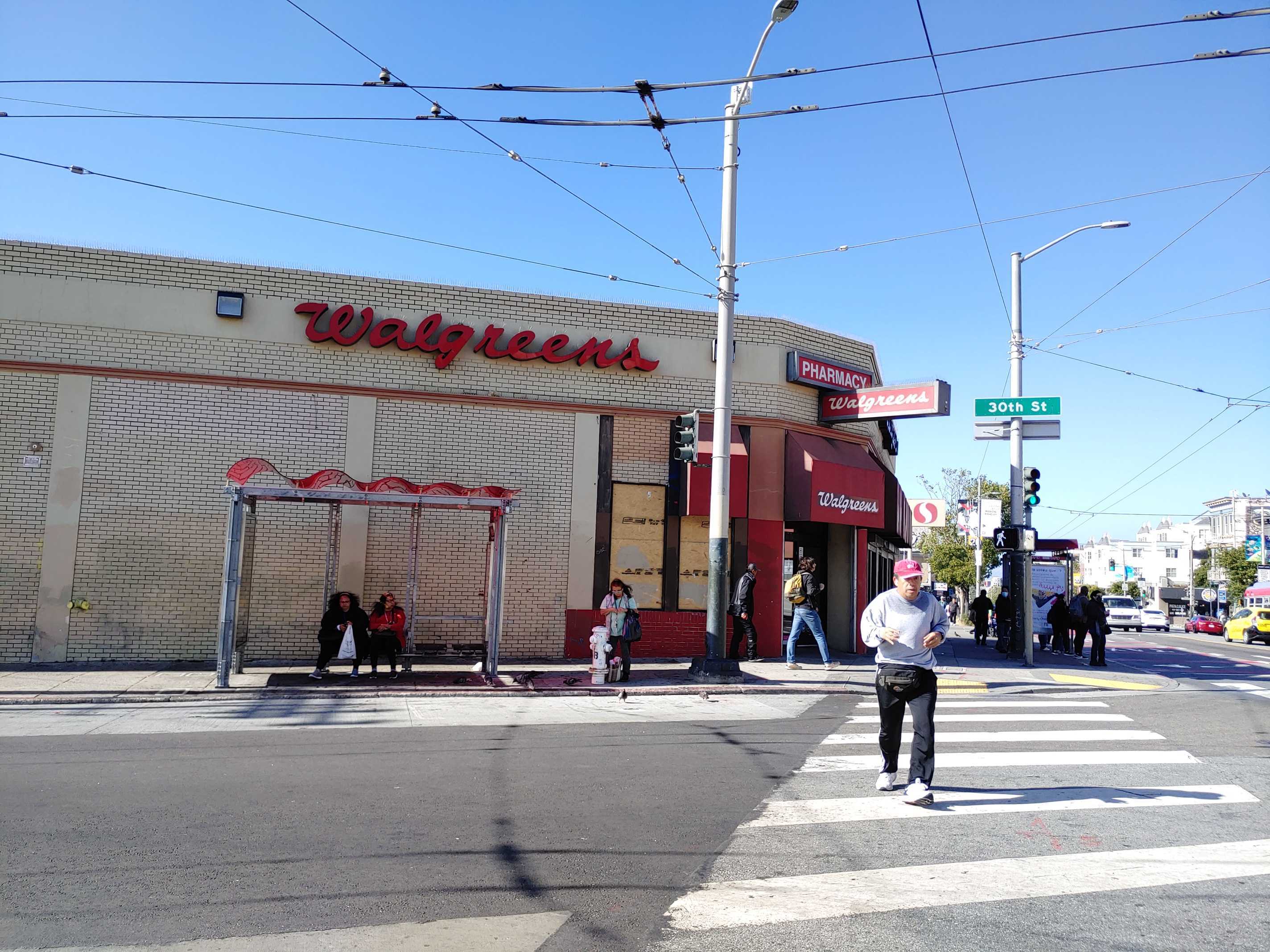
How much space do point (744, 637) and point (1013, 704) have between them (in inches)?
232

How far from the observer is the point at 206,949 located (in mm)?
4379

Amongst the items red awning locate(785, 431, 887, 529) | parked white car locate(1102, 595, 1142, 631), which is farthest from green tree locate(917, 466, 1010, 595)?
red awning locate(785, 431, 887, 529)

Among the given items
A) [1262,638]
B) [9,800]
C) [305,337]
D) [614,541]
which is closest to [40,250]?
[305,337]

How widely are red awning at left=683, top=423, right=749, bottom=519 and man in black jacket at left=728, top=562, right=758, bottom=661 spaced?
117cm

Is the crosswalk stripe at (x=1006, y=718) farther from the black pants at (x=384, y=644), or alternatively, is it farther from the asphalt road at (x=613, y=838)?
the black pants at (x=384, y=644)

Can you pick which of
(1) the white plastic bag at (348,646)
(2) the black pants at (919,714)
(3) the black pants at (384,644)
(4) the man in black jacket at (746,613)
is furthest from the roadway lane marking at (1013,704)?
(1) the white plastic bag at (348,646)

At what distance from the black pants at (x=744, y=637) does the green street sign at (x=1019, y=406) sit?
640 centimetres

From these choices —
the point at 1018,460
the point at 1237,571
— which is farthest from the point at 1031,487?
the point at 1237,571

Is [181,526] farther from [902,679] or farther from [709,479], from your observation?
[902,679]

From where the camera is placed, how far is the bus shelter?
13.0 meters

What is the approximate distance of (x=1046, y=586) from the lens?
30594mm

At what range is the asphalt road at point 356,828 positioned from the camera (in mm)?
4828

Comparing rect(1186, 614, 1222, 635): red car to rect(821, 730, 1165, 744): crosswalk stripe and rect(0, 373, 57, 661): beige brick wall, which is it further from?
rect(0, 373, 57, 661): beige brick wall

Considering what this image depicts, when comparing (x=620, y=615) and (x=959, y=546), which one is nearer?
(x=620, y=615)
